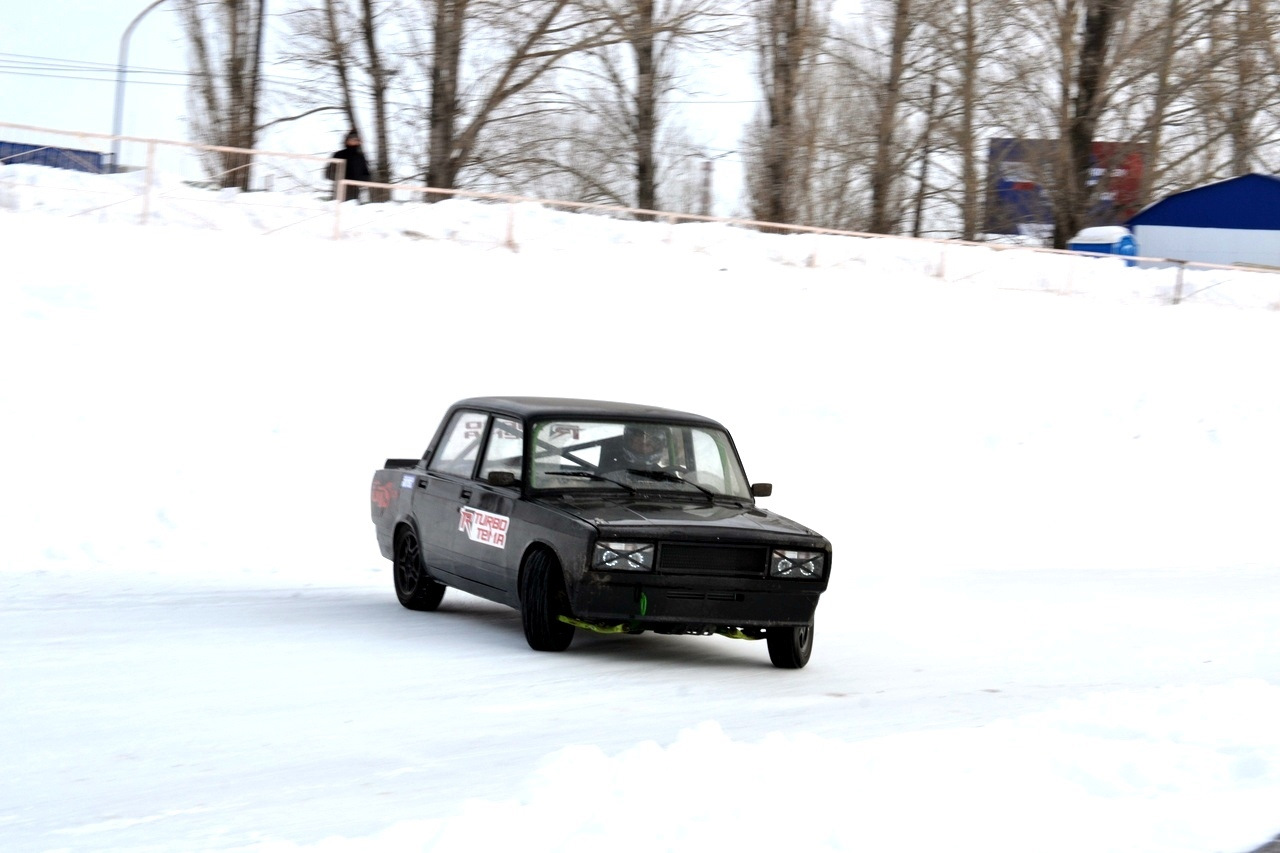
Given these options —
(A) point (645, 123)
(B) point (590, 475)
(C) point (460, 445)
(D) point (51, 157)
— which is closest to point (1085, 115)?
(A) point (645, 123)

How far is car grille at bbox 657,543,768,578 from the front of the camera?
8.13m

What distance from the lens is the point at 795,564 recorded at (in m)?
8.38

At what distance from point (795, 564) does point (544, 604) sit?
4.78 feet

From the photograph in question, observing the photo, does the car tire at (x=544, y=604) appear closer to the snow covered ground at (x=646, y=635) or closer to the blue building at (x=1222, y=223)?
the snow covered ground at (x=646, y=635)

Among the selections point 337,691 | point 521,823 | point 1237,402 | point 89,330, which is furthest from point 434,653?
point 1237,402

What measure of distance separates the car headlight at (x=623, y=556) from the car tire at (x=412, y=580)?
2417 mm

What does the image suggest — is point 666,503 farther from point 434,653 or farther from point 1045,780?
point 1045,780

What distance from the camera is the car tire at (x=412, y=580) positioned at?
1024cm

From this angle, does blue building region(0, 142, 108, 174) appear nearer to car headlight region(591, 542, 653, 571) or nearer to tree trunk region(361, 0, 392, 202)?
tree trunk region(361, 0, 392, 202)

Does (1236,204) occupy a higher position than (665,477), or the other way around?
(1236,204)

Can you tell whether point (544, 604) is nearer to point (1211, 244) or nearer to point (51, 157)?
point (51, 157)

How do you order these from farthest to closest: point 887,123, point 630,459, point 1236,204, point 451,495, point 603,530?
point 887,123 < point 1236,204 < point 451,495 < point 630,459 < point 603,530

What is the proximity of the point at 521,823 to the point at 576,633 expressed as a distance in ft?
16.3

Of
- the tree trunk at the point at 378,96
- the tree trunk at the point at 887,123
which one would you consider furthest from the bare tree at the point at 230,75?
the tree trunk at the point at 887,123
